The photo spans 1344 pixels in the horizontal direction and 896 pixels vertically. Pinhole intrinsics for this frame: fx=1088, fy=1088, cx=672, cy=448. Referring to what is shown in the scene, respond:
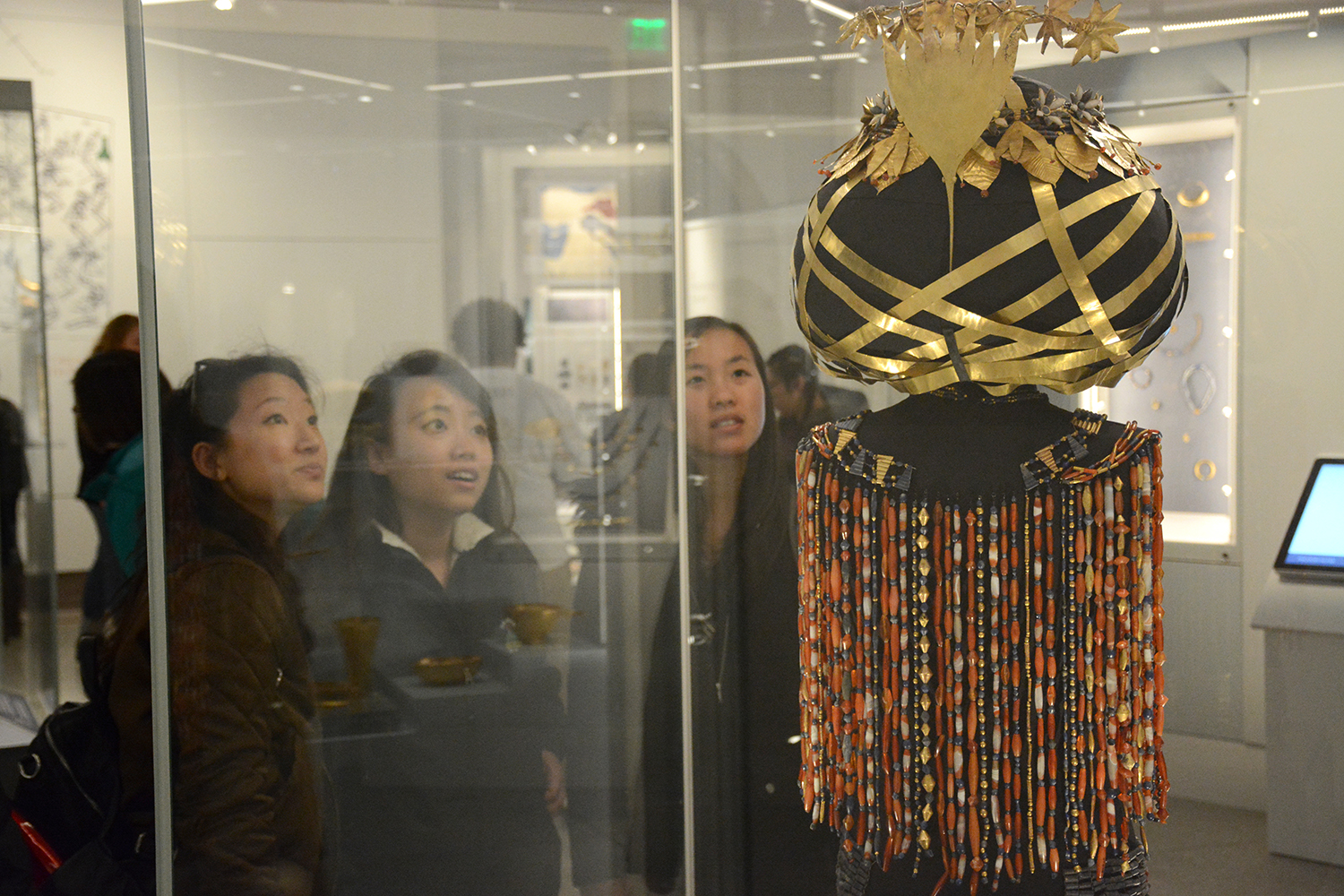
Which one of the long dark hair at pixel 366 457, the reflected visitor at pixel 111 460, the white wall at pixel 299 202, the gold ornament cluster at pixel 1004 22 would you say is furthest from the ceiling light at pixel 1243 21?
the reflected visitor at pixel 111 460

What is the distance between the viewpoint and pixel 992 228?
939 mm

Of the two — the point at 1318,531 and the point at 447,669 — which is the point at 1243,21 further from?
the point at 447,669

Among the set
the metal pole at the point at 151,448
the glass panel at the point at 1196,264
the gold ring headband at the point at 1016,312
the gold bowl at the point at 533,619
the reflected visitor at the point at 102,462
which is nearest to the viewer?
the gold ring headband at the point at 1016,312

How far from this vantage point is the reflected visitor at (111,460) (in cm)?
166

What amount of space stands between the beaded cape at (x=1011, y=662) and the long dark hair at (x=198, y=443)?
1.00 m

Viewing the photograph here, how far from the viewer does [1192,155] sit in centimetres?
193

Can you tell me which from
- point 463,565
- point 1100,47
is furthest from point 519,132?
point 1100,47

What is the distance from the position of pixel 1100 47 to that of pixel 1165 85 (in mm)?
1073

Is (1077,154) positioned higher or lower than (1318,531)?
higher

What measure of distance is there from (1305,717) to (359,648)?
1.53 metres

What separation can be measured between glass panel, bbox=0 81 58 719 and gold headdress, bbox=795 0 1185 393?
1.31m

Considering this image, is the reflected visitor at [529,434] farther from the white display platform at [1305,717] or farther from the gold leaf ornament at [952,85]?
the white display platform at [1305,717]

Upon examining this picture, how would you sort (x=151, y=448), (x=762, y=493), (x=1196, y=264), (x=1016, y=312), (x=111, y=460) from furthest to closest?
(x=1196, y=264), (x=762, y=493), (x=111, y=460), (x=151, y=448), (x=1016, y=312)

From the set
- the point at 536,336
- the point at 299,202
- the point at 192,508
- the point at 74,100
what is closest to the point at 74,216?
the point at 74,100
